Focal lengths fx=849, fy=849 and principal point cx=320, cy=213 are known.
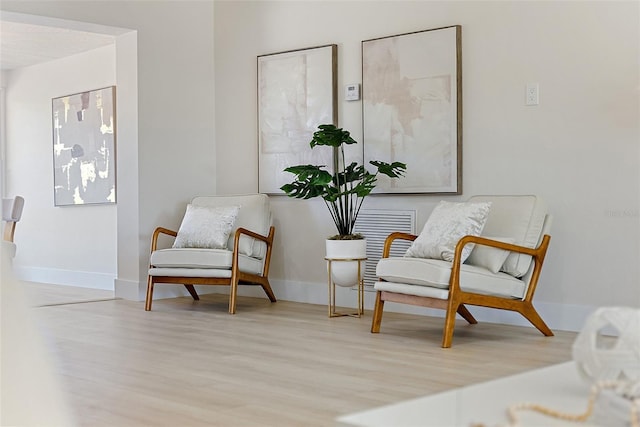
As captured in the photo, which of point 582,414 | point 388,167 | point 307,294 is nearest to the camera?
point 582,414

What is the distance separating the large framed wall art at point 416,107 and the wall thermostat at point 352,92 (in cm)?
6

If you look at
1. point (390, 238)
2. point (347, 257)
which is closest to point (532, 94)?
point (390, 238)

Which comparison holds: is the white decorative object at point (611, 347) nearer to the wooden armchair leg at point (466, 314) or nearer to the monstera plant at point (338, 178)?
the wooden armchair leg at point (466, 314)

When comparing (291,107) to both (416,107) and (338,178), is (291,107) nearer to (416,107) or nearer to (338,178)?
(338,178)

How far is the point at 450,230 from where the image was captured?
4840 mm

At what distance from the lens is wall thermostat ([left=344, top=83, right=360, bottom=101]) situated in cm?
616

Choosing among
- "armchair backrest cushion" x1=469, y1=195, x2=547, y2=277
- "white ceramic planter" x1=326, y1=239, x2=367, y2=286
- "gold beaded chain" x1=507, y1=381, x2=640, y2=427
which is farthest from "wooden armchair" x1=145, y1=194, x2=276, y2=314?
"gold beaded chain" x1=507, y1=381, x2=640, y2=427

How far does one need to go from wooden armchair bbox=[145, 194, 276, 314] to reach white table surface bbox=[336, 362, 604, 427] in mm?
4120

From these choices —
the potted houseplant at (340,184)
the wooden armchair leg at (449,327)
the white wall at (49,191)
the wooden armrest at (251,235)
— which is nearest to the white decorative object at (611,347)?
the wooden armchair leg at (449,327)

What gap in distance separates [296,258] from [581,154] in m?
2.51

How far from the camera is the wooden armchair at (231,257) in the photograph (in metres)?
5.90

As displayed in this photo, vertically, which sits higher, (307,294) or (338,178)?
(338,178)

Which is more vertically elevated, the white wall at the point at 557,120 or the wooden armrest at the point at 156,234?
the white wall at the point at 557,120

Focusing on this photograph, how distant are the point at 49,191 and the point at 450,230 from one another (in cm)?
535
